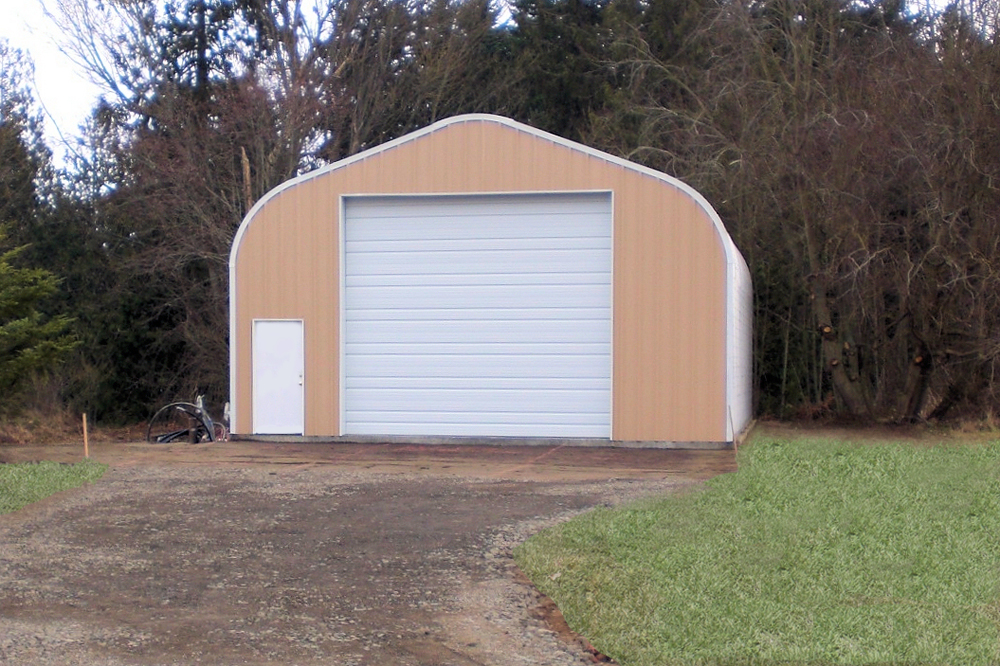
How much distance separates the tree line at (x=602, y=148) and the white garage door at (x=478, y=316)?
4298 mm

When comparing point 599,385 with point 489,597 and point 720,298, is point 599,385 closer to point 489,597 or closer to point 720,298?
point 720,298

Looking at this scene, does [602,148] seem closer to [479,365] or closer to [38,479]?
[479,365]

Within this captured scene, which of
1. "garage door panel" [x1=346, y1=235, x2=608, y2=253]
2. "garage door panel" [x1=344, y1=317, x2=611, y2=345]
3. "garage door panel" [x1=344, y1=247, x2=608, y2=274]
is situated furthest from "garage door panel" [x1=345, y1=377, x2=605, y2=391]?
"garage door panel" [x1=346, y1=235, x2=608, y2=253]

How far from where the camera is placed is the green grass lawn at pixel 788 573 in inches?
225

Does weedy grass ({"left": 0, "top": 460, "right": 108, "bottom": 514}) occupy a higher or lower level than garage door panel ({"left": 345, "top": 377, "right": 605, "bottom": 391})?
lower

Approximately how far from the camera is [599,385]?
15.8 meters

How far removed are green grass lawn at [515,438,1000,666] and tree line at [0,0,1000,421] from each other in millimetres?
7354

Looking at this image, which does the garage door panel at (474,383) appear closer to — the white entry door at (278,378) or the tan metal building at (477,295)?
the tan metal building at (477,295)

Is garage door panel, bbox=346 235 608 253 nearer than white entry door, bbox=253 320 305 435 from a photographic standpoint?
Yes

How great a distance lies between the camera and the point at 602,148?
83.8ft

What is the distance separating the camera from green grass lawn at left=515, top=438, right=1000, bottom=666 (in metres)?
5.71

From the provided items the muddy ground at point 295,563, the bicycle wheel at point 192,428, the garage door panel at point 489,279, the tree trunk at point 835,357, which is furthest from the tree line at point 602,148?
the muddy ground at point 295,563

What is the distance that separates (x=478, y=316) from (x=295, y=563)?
8753 mm

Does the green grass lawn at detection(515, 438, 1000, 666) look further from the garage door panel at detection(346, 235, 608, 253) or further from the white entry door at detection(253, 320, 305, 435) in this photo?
the white entry door at detection(253, 320, 305, 435)
